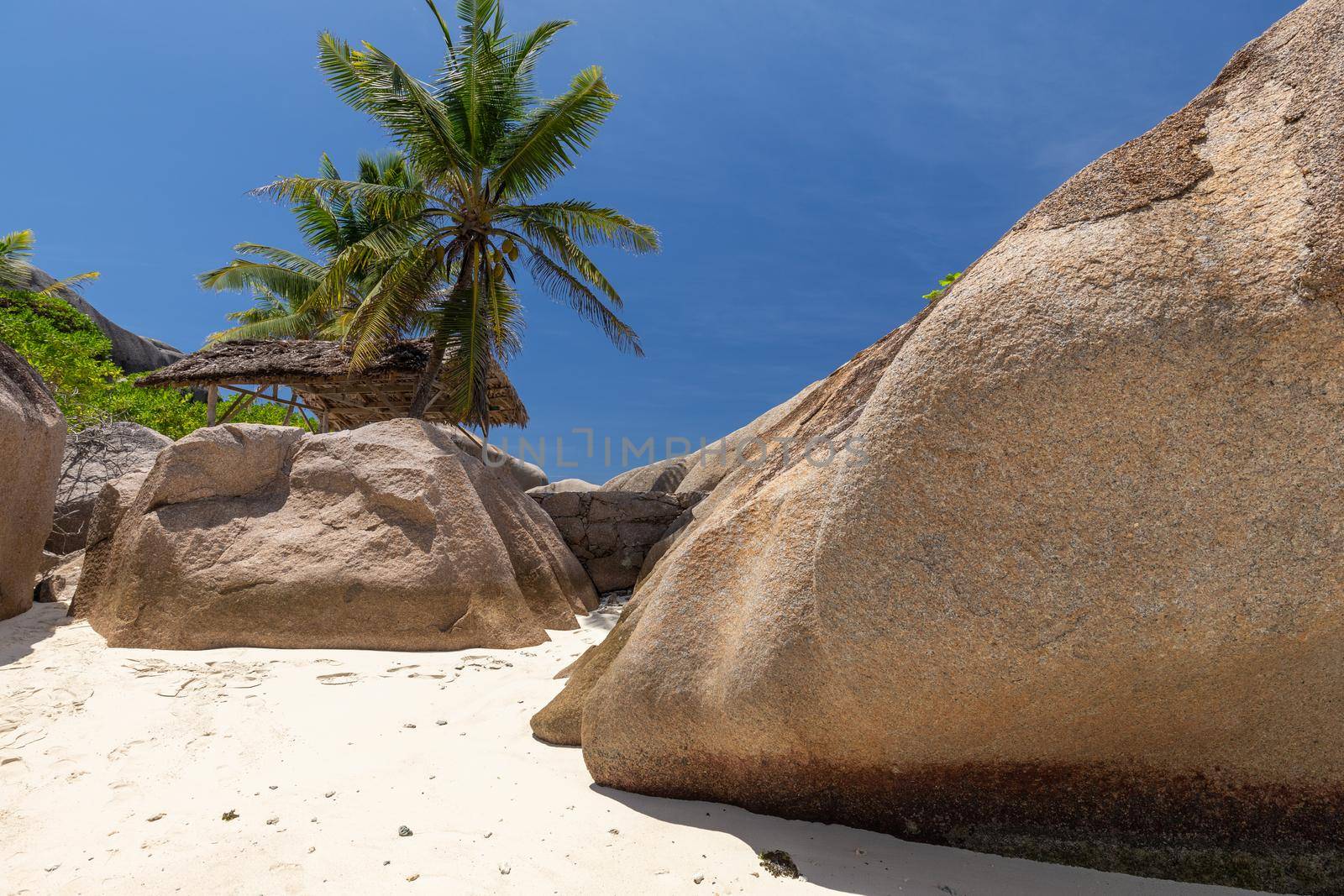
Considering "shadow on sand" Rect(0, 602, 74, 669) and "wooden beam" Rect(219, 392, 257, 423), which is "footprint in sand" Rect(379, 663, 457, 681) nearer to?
"shadow on sand" Rect(0, 602, 74, 669)

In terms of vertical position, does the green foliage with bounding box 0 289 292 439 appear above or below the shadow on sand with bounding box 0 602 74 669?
above

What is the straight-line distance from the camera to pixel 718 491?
4.23 meters

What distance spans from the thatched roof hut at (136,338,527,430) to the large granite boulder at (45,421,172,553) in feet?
17.1

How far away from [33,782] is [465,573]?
254 cm

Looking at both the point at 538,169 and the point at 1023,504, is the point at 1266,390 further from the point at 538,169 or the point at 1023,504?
the point at 538,169

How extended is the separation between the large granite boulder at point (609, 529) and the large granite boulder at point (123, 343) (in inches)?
733

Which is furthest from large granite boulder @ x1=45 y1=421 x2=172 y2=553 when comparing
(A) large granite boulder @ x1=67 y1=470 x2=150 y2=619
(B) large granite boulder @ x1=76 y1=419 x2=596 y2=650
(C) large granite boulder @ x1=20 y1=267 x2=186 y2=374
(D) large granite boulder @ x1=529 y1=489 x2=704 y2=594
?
(C) large granite boulder @ x1=20 y1=267 x2=186 y2=374

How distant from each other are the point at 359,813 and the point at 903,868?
1742 mm

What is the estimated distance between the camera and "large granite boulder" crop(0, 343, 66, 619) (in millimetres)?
5090

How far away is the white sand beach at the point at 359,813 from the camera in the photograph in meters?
2.22

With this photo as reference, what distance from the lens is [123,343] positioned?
24109 mm

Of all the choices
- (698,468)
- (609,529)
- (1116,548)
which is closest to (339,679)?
(1116,548)

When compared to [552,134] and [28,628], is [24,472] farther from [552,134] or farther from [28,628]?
[552,134]

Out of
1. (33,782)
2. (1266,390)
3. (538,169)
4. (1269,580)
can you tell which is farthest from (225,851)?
(538,169)
